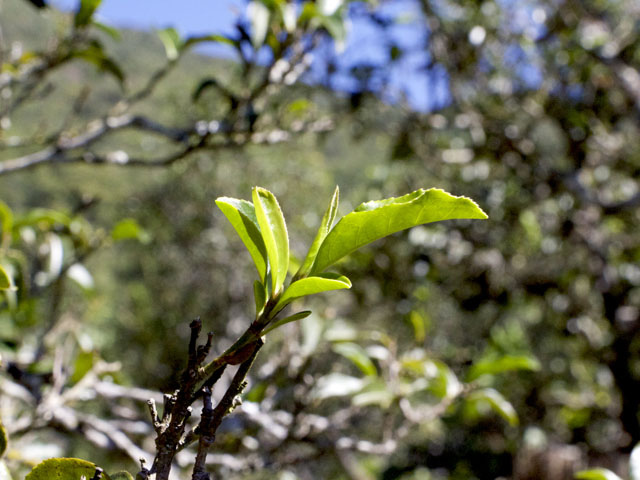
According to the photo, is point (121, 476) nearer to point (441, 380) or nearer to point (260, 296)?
point (260, 296)

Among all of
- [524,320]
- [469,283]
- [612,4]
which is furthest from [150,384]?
[612,4]

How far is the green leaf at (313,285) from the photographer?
0.52m

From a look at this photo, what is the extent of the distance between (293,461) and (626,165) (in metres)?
3.13

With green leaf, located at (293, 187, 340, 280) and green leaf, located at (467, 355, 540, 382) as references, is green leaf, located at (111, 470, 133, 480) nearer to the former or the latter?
green leaf, located at (293, 187, 340, 280)

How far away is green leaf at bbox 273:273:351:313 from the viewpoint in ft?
1.69

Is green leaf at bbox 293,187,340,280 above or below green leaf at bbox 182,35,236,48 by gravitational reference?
below

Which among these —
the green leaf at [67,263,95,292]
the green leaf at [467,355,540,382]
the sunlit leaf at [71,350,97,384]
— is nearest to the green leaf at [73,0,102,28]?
the green leaf at [67,263,95,292]

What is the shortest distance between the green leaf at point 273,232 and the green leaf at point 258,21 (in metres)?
0.90

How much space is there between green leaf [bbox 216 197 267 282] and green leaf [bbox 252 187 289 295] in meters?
0.01

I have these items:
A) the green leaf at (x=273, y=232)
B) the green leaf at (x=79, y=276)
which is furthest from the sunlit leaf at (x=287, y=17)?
the green leaf at (x=273, y=232)

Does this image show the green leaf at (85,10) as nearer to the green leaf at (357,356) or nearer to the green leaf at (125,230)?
the green leaf at (125,230)

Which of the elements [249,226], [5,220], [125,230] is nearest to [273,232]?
[249,226]

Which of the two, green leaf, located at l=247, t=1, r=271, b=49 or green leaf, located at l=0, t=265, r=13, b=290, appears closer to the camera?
green leaf, located at l=0, t=265, r=13, b=290

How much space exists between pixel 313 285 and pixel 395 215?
3.8 inches
